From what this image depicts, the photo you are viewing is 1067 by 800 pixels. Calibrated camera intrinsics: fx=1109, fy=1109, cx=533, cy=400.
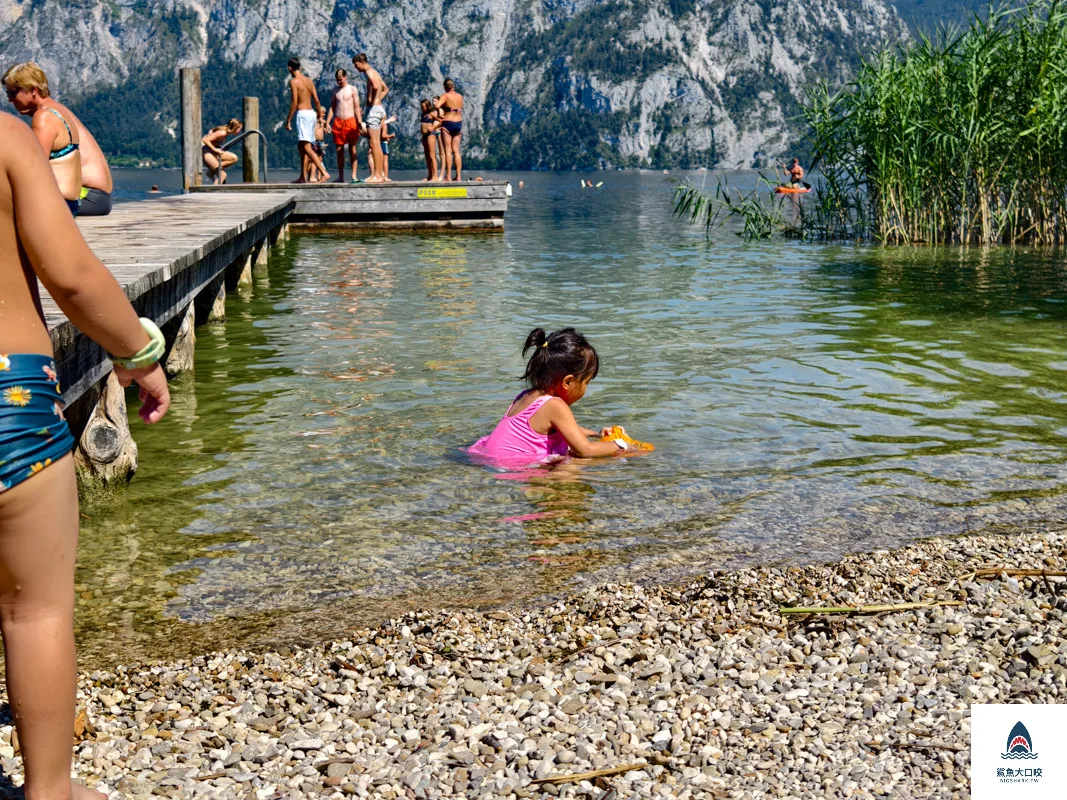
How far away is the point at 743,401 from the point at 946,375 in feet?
7.22

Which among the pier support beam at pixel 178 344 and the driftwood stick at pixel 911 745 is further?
the pier support beam at pixel 178 344

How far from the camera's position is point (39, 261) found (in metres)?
2.34

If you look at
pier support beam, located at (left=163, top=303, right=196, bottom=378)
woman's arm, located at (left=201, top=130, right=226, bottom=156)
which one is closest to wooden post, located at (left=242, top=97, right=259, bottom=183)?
woman's arm, located at (left=201, top=130, right=226, bottom=156)

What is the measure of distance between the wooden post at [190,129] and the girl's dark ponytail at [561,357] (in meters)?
17.6

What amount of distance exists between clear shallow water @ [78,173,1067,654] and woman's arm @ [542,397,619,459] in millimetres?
141

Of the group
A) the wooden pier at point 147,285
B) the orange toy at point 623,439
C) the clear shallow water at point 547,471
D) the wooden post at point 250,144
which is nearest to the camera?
the clear shallow water at point 547,471

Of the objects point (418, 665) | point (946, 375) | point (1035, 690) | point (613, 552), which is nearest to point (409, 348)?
point (946, 375)

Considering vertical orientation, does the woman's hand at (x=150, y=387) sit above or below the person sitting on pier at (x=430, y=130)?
below

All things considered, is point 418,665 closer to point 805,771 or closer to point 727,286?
point 805,771

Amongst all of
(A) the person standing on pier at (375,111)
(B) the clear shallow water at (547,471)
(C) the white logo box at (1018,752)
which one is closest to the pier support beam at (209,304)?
(B) the clear shallow water at (547,471)

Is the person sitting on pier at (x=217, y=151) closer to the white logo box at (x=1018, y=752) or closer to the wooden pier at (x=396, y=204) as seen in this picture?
the wooden pier at (x=396, y=204)

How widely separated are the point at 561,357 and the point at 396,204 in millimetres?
18590

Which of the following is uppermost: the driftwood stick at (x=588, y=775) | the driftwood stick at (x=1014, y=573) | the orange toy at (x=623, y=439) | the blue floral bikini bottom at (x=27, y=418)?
the blue floral bikini bottom at (x=27, y=418)

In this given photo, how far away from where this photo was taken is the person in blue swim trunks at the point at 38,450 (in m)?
2.28
